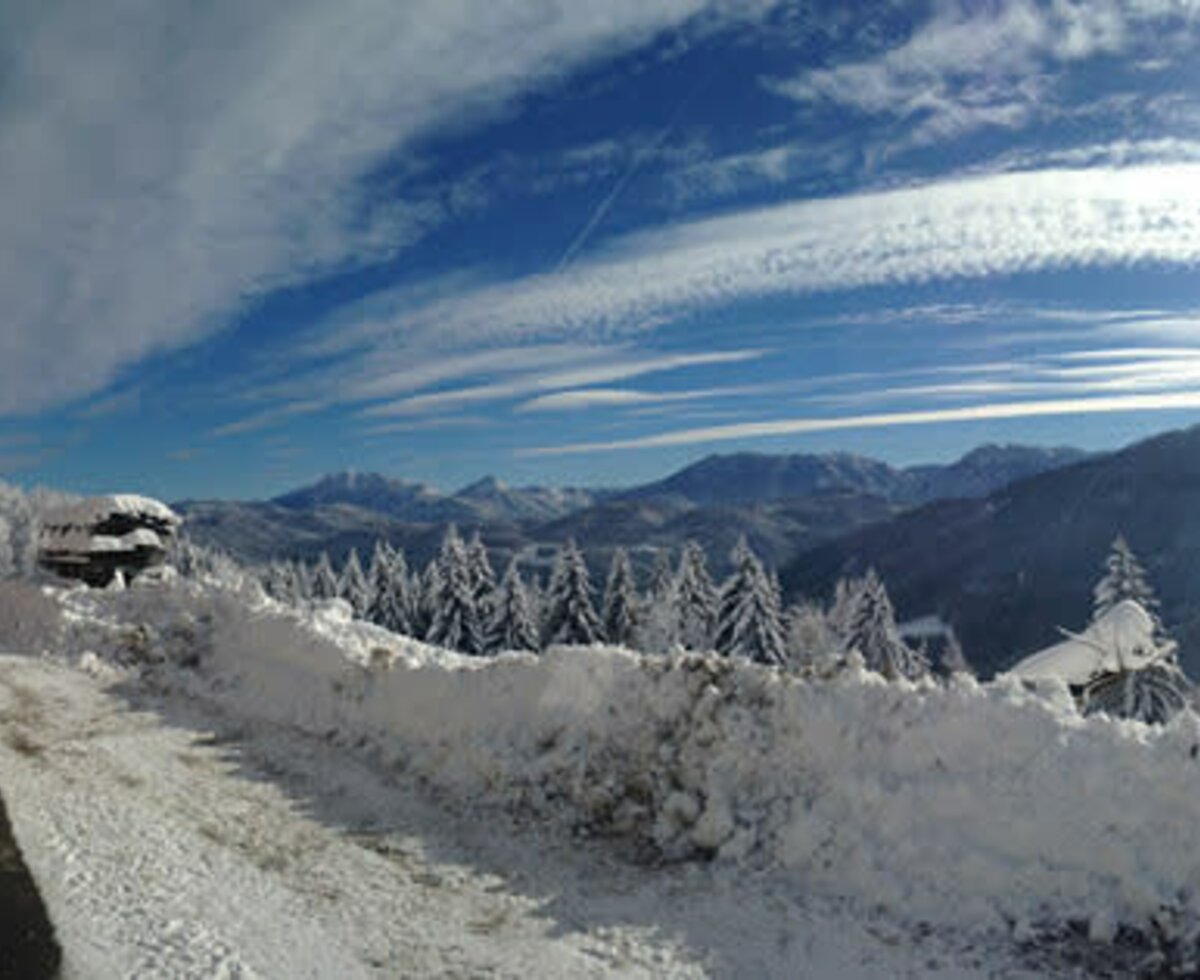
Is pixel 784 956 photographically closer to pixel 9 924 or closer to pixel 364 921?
pixel 364 921

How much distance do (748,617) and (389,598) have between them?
93.1 ft

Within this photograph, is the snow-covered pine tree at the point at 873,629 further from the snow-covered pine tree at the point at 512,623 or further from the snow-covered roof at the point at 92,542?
the snow-covered roof at the point at 92,542

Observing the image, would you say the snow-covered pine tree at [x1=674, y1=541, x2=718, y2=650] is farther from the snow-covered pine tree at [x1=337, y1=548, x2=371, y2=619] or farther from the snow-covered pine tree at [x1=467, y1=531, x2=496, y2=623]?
the snow-covered pine tree at [x1=337, y1=548, x2=371, y2=619]

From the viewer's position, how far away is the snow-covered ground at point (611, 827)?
321 inches

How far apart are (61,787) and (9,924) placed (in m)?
3.76

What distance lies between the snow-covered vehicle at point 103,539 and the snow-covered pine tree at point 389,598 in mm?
37417

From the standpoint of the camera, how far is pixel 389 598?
67.0 m

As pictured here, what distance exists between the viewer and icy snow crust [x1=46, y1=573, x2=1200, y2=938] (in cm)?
864

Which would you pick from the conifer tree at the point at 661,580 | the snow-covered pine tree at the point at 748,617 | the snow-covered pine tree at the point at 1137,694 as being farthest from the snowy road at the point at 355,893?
the conifer tree at the point at 661,580

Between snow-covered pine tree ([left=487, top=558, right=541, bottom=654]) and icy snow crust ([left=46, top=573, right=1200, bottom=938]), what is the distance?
4264 centimetres

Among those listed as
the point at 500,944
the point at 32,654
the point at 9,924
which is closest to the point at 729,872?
the point at 500,944

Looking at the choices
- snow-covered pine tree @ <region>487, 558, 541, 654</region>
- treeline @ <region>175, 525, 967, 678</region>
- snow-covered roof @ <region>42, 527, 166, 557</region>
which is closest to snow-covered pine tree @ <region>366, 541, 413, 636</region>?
treeline @ <region>175, 525, 967, 678</region>

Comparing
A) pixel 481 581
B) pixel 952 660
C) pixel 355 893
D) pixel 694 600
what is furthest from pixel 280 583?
pixel 355 893

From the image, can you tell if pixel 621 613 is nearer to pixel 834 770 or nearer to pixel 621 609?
pixel 621 609
